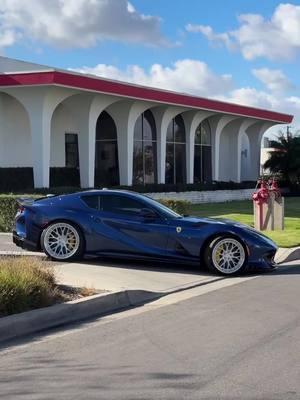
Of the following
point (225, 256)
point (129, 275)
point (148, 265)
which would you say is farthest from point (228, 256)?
point (129, 275)

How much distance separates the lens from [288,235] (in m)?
16.7

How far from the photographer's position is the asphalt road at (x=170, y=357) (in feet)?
16.8

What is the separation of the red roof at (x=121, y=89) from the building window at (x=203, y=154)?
2.44 metres

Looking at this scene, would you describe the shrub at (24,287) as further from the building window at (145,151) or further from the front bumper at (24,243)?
the building window at (145,151)

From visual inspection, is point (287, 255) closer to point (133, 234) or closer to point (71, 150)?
point (133, 234)

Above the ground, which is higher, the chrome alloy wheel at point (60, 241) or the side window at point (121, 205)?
the side window at point (121, 205)

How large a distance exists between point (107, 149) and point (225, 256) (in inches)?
813

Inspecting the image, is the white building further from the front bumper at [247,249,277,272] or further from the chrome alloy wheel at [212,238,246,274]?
the front bumper at [247,249,277,272]

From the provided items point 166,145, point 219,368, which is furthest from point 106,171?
point 219,368

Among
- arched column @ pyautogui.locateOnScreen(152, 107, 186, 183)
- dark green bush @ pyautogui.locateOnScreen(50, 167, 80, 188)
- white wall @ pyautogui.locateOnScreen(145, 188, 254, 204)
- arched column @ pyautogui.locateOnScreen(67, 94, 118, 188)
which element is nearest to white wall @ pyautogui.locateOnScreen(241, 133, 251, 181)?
white wall @ pyautogui.locateOnScreen(145, 188, 254, 204)

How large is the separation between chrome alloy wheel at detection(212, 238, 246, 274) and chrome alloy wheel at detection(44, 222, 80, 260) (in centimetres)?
251

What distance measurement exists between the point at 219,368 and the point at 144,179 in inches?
1053

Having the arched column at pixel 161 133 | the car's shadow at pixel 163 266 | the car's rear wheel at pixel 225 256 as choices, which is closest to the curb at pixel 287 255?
the car's shadow at pixel 163 266

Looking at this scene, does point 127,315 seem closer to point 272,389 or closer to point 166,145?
point 272,389
